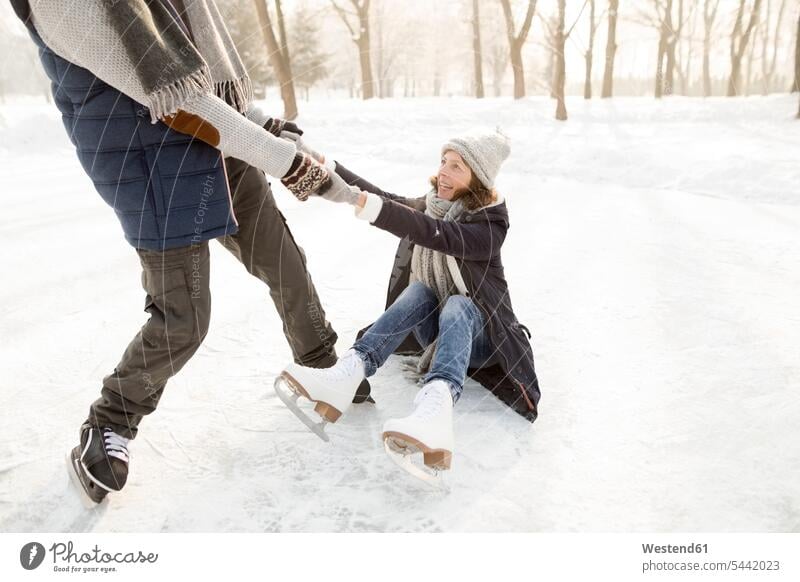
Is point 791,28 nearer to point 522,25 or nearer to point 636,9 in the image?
point 636,9

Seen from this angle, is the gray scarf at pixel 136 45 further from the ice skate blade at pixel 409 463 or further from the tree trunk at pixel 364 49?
the tree trunk at pixel 364 49

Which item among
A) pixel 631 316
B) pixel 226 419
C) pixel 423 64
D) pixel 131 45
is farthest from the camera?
pixel 423 64

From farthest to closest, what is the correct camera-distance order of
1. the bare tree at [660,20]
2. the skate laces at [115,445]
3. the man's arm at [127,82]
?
the bare tree at [660,20] < the skate laces at [115,445] < the man's arm at [127,82]

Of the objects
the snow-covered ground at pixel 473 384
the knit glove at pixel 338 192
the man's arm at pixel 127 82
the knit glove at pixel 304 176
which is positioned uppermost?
the man's arm at pixel 127 82

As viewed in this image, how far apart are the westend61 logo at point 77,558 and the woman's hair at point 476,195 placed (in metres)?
1.29

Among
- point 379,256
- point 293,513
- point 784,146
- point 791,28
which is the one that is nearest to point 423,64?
point 379,256

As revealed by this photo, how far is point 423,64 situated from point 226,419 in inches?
107

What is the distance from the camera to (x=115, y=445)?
132cm

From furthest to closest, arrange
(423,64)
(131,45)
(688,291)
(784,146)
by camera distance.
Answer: (784,146) → (423,64) → (688,291) → (131,45)

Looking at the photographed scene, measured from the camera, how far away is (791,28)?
193 inches

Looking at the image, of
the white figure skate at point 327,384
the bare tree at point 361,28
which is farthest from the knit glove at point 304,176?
the bare tree at point 361,28

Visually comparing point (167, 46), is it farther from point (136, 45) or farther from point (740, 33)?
point (740, 33)

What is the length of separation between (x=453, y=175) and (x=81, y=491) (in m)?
1.38

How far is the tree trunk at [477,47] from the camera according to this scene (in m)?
2.58
